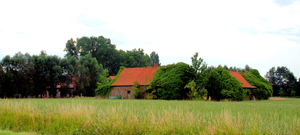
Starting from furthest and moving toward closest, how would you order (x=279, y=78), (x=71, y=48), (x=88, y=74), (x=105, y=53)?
(x=279, y=78)
(x=105, y=53)
(x=71, y=48)
(x=88, y=74)

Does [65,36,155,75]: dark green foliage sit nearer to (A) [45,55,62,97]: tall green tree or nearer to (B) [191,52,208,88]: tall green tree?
(A) [45,55,62,97]: tall green tree

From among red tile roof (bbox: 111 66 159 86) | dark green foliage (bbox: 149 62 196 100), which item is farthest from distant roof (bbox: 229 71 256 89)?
red tile roof (bbox: 111 66 159 86)

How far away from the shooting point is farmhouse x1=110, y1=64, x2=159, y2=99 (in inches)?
1754

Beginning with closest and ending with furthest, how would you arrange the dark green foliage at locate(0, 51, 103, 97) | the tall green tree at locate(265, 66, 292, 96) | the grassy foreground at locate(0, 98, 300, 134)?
the grassy foreground at locate(0, 98, 300, 134), the dark green foliage at locate(0, 51, 103, 97), the tall green tree at locate(265, 66, 292, 96)

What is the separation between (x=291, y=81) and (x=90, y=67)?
65.2m

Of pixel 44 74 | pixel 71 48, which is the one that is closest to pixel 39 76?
pixel 44 74

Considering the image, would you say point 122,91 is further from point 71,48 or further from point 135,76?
point 71,48

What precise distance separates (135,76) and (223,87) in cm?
1644

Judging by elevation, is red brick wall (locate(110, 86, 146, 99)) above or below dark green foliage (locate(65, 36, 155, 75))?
below

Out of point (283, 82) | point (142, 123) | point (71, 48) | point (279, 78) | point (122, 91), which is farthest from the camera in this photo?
point (279, 78)

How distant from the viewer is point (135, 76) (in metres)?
47.4

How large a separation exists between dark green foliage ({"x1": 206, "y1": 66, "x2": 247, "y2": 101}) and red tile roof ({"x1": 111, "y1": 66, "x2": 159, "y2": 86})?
10600 millimetres

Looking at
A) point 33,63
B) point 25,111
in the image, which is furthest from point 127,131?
point 33,63

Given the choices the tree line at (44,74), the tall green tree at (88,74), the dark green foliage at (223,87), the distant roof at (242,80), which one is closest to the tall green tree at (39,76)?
the tree line at (44,74)
